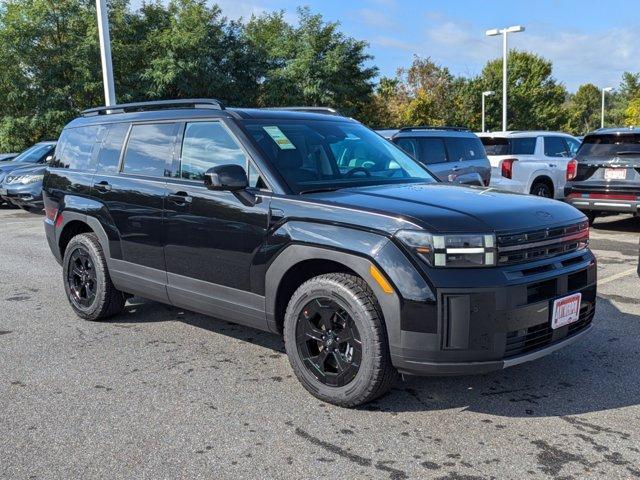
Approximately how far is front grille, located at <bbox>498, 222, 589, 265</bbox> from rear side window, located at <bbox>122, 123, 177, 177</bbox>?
2.67 m

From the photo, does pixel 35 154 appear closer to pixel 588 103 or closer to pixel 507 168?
pixel 507 168

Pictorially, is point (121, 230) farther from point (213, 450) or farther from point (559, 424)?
point (559, 424)

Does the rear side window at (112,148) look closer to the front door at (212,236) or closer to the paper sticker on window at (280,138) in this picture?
the front door at (212,236)

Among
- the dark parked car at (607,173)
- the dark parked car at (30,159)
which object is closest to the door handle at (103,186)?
the dark parked car at (607,173)

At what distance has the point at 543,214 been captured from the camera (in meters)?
3.73

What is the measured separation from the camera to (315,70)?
1200 inches

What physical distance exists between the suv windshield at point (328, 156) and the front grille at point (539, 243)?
1251 mm

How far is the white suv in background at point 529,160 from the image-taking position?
13.2 m

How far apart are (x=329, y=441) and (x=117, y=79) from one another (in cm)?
2704

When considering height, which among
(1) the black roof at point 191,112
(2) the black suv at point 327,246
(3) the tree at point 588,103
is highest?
(3) the tree at point 588,103

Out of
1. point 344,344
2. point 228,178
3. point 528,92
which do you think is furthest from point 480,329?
point 528,92

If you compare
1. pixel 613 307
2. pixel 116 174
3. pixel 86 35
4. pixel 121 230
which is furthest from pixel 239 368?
pixel 86 35

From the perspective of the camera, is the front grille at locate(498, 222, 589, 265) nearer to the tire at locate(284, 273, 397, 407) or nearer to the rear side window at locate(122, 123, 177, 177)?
the tire at locate(284, 273, 397, 407)

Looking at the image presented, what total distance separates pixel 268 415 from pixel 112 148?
2928mm
